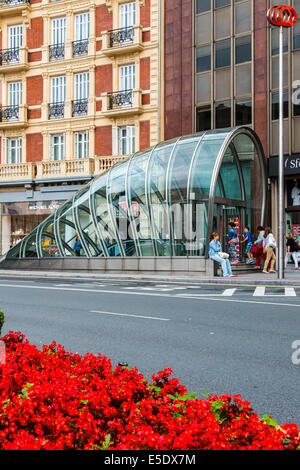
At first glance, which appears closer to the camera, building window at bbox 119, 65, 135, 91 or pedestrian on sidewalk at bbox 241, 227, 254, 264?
pedestrian on sidewalk at bbox 241, 227, 254, 264

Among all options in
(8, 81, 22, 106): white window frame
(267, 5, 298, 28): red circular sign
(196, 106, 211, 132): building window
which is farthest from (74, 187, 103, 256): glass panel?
(8, 81, 22, 106): white window frame

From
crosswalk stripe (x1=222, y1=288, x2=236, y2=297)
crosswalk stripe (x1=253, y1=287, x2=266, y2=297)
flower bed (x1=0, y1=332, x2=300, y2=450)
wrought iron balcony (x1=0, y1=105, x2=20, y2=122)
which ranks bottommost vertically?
crosswalk stripe (x1=222, y1=288, x2=236, y2=297)

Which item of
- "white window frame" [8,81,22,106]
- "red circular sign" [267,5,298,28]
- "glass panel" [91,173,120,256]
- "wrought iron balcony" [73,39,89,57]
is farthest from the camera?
"white window frame" [8,81,22,106]

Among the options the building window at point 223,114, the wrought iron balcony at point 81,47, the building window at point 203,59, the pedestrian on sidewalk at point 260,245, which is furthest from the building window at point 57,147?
the pedestrian on sidewalk at point 260,245

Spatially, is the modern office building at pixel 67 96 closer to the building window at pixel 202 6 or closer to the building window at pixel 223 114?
the building window at pixel 202 6

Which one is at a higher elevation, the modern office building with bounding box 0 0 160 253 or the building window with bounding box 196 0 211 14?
the building window with bounding box 196 0 211 14

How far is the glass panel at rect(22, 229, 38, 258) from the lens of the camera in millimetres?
26031

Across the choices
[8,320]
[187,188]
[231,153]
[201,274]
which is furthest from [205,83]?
[8,320]

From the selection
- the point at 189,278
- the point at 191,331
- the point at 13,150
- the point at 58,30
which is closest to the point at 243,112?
the point at 189,278

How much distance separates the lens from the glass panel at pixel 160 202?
21.5 meters

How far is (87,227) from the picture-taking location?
2380cm

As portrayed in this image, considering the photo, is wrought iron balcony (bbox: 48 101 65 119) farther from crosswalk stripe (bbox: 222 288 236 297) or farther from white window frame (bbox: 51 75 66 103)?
crosswalk stripe (bbox: 222 288 236 297)

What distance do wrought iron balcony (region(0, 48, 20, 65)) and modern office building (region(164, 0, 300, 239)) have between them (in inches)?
405
